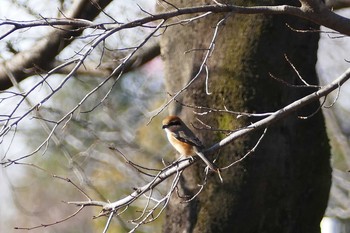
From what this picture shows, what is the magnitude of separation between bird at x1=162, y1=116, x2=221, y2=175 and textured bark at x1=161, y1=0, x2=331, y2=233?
0.32 metres

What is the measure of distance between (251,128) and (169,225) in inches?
65.5

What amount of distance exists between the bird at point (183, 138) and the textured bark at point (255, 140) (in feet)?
1.06

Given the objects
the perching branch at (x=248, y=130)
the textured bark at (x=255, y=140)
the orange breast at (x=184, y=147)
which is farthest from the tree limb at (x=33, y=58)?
the perching branch at (x=248, y=130)

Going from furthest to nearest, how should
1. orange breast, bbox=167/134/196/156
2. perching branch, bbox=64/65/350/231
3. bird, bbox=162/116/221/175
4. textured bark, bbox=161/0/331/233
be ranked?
textured bark, bbox=161/0/331/233, orange breast, bbox=167/134/196/156, bird, bbox=162/116/221/175, perching branch, bbox=64/65/350/231

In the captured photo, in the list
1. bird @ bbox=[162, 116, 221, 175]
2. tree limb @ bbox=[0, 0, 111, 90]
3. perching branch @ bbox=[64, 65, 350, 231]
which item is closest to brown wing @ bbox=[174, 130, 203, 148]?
bird @ bbox=[162, 116, 221, 175]

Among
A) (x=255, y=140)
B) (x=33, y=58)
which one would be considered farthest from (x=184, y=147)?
(x=33, y=58)

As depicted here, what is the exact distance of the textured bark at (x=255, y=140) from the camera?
19.3ft

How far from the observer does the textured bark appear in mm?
5887

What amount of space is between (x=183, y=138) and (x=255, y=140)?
0.62m

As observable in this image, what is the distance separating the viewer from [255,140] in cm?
591

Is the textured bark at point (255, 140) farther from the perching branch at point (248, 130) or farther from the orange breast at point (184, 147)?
the perching branch at point (248, 130)

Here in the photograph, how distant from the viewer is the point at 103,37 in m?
4.33

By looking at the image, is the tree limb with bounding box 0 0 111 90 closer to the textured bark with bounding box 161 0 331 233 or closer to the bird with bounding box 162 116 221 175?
the textured bark with bounding box 161 0 331 233

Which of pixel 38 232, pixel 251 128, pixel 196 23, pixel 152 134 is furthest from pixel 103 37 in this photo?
pixel 38 232
